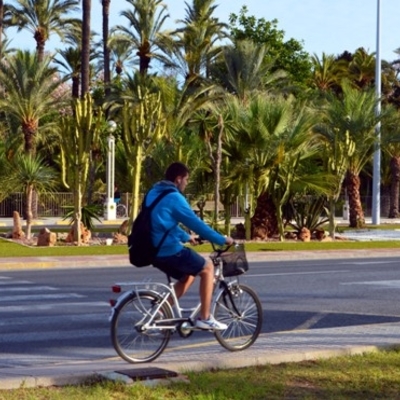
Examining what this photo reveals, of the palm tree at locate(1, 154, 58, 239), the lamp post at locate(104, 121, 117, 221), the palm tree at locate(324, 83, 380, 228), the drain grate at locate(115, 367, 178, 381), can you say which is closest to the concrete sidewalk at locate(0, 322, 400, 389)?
the drain grate at locate(115, 367, 178, 381)

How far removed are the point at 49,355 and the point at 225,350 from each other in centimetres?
177

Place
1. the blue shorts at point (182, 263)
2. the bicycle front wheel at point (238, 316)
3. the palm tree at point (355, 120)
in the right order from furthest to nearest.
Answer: the palm tree at point (355, 120)
the bicycle front wheel at point (238, 316)
the blue shorts at point (182, 263)

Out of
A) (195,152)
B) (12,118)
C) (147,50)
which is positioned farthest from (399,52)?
(195,152)

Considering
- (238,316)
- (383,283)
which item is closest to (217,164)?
(383,283)

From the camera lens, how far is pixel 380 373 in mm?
8047

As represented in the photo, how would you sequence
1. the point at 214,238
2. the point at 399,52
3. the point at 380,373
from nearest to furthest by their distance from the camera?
1. the point at 380,373
2. the point at 214,238
3. the point at 399,52

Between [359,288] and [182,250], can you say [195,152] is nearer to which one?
[359,288]

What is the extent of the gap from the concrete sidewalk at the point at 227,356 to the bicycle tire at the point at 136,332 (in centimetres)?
11

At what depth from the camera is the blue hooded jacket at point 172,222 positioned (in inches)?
340

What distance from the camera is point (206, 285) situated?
8883 mm

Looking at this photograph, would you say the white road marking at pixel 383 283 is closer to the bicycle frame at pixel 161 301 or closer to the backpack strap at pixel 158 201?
the bicycle frame at pixel 161 301

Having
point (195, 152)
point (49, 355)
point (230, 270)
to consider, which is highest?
point (195, 152)

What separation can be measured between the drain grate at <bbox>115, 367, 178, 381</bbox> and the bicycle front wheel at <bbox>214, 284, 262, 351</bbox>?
156 centimetres

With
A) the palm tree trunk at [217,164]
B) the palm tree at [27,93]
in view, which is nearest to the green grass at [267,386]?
the palm tree trunk at [217,164]
